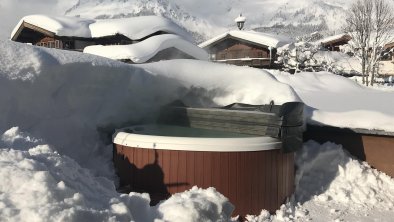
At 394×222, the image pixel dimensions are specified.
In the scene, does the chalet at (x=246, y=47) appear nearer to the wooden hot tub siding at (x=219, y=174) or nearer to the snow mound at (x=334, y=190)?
the snow mound at (x=334, y=190)

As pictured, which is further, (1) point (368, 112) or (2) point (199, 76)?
Answer: (2) point (199, 76)

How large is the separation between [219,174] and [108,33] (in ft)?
48.1

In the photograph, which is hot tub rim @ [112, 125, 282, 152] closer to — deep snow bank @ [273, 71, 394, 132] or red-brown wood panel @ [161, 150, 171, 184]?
red-brown wood panel @ [161, 150, 171, 184]

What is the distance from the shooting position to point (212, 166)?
4.68m

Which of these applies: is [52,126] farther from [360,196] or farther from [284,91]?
[360,196]

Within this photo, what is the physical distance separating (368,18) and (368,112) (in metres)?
21.6

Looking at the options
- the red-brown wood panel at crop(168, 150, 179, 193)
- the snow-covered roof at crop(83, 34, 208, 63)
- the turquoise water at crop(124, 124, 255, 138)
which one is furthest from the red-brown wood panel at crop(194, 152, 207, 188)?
the snow-covered roof at crop(83, 34, 208, 63)

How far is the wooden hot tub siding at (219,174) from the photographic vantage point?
4684mm

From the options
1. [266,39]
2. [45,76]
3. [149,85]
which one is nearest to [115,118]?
[149,85]

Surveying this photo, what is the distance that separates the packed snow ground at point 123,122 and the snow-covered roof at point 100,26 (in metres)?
11.9

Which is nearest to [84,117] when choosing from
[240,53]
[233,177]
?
[233,177]

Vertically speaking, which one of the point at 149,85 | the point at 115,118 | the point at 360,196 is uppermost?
the point at 149,85

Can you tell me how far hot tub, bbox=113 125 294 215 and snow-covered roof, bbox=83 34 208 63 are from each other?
390 inches

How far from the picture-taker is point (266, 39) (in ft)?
81.7
